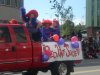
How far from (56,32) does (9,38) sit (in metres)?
2.63

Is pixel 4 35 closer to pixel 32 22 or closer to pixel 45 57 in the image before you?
pixel 32 22

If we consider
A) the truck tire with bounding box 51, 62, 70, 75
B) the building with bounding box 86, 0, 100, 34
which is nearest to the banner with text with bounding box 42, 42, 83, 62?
the truck tire with bounding box 51, 62, 70, 75

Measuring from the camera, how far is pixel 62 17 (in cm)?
5178

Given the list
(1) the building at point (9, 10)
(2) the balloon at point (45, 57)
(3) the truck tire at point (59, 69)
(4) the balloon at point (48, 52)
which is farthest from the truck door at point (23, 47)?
(1) the building at point (9, 10)

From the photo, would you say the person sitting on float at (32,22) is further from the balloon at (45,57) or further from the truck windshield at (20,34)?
the balloon at (45,57)

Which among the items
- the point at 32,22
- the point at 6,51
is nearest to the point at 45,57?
the point at 32,22

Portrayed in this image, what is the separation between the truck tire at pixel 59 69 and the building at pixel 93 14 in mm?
61574

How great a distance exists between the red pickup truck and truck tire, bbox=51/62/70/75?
40cm

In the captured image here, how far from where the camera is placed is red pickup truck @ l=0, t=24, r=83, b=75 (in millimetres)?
12922

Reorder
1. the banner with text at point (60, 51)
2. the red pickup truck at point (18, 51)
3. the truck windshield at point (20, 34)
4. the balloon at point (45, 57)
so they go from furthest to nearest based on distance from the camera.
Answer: the banner with text at point (60, 51) < the balloon at point (45, 57) < the truck windshield at point (20, 34) < the red pickup truck at point (18, 51)

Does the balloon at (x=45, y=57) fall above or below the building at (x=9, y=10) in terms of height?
below

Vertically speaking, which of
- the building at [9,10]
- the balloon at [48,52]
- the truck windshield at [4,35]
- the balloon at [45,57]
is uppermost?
the building at [9,10]

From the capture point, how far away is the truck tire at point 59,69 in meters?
14.6

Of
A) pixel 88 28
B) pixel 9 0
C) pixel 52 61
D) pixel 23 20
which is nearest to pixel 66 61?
pixel 52 61
